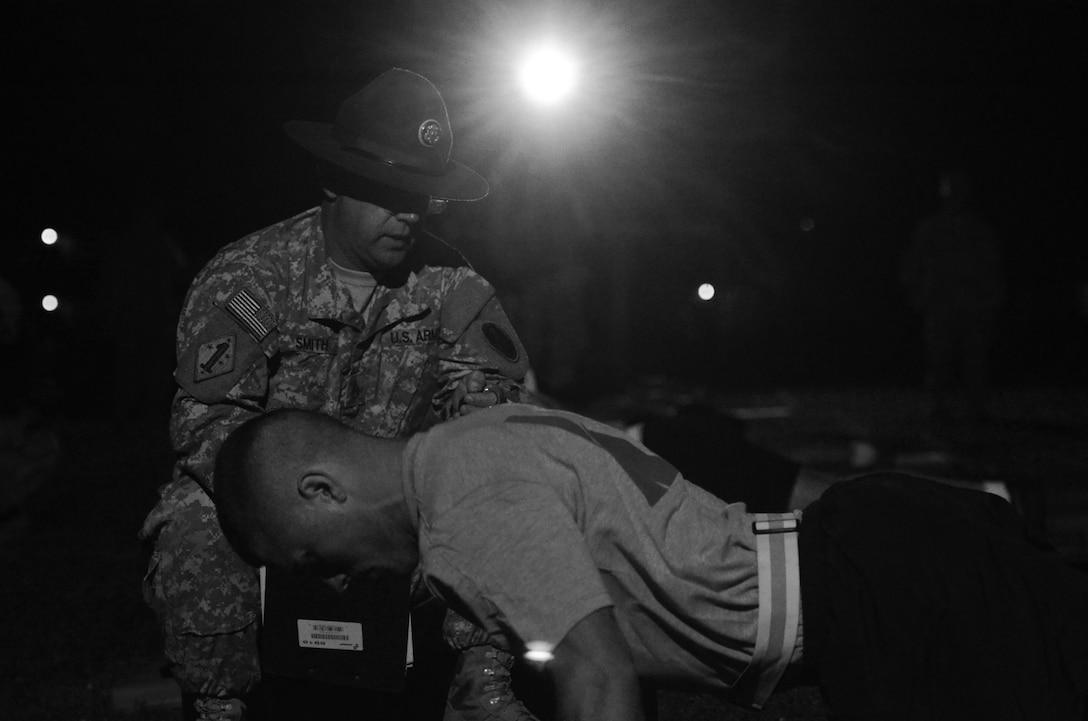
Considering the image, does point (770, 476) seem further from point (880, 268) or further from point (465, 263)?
point (880, 268)

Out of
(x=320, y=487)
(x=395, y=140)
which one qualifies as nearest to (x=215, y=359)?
(x=395, y=140)

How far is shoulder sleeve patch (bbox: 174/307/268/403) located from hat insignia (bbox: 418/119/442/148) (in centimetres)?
79

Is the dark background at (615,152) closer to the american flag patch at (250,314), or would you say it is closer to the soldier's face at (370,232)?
the soldier's face at (370,232)

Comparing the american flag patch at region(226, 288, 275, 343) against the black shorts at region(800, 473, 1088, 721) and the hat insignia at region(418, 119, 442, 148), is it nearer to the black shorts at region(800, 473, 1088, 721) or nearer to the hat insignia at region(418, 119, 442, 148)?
the hat insignia at region(418, 119, 442, 148)

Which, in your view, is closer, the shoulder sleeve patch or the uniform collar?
the shoulder sleeve patch

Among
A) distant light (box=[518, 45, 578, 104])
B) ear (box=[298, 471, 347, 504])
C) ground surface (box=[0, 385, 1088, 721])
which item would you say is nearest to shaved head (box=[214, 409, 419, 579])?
ear (box=[298, 471, 347, 504])

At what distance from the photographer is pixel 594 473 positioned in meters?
2.25

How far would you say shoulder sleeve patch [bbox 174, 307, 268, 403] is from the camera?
10.9 ft

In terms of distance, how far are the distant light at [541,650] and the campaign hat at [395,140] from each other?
6.06 feet

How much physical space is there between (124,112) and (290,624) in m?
11.1

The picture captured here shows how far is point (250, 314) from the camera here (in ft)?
11.5

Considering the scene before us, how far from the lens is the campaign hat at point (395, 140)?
11.7 ft

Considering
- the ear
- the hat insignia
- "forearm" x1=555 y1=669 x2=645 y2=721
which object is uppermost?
the hat insignia

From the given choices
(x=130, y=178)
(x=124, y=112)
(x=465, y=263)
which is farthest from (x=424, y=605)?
(x=130, y=178)
